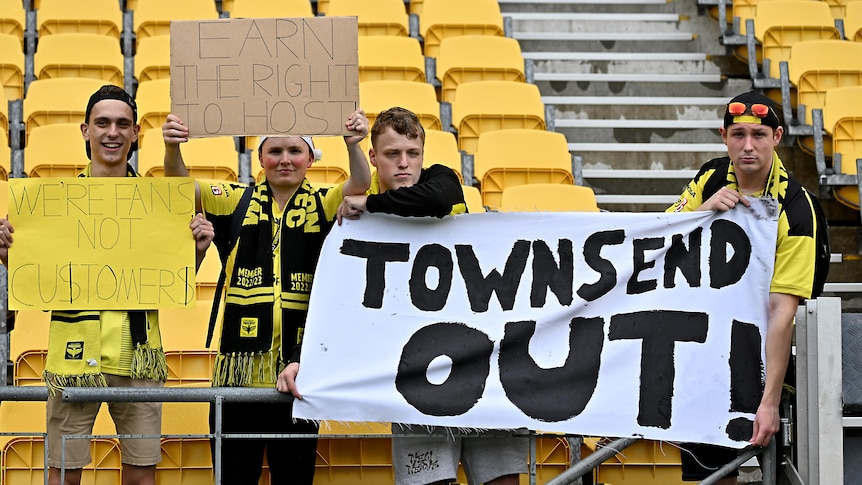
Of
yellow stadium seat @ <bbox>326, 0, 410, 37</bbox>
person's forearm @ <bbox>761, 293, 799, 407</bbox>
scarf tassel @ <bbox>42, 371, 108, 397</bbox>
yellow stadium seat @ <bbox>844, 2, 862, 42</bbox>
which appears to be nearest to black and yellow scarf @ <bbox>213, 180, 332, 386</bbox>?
scarf tassel @ <bbox>42, 371, 108, 397</bbox>

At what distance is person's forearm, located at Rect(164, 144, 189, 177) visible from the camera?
3.88 m

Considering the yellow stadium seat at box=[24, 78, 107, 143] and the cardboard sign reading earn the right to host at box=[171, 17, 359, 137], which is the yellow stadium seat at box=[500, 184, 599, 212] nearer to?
the cardboard sign reading earn the right to host at box=[171, 17, 359, 137]

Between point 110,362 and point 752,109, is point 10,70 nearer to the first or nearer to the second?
point 110,362

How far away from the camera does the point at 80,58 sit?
7.66 metres

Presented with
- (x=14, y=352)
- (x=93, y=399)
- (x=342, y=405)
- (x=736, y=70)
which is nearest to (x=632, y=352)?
(x=342, y=405)

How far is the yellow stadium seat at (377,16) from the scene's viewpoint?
830 cm

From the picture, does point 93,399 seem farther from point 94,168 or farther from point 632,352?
point 632,352

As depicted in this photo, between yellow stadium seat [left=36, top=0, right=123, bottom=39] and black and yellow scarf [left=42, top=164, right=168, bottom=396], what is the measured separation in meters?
4.68

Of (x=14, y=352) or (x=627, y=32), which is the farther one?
(x=627, y=32)

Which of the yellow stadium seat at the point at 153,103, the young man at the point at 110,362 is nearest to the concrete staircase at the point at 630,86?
the yellow stadium seat at the point at 153,103

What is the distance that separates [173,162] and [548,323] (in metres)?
1.40

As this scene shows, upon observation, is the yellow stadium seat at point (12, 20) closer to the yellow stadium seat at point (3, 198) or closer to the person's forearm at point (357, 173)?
the yellow stadium seat at point (3, 198)

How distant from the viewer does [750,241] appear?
376 centimetres

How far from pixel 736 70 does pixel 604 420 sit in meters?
5.42
